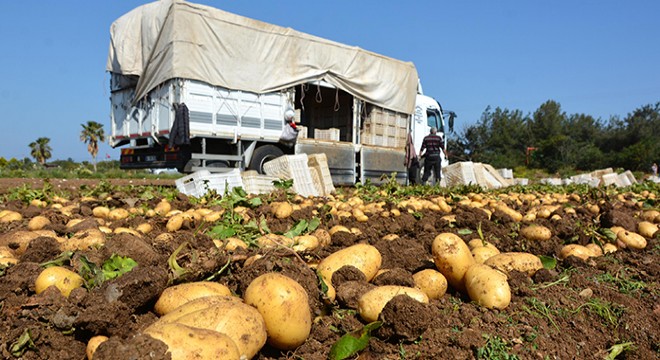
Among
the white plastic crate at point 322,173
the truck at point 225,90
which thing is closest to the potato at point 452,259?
the white plastic crate at point 322,173

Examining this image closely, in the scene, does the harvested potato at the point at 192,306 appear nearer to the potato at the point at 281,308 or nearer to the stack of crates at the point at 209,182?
the potato at the point at 281,308

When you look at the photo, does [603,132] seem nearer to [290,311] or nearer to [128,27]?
[128,27]

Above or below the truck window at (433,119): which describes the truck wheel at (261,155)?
below

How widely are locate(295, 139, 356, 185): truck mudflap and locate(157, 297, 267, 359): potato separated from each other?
39.5ft

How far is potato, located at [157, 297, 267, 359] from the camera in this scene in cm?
195

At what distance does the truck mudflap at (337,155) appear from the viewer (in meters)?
14.4

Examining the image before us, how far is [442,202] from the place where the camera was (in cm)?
686

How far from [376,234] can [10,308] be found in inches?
119

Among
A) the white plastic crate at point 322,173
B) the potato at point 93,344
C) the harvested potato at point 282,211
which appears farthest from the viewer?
the white plastic crate at point 322,173

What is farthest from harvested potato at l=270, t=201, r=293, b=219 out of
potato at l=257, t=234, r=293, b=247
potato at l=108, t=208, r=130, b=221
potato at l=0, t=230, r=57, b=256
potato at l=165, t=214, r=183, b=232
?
potato at l=0, t=230, r=57, b=256

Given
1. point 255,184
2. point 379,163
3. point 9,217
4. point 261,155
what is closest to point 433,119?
point 379,163

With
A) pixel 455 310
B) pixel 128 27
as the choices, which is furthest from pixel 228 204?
pixel 128 27

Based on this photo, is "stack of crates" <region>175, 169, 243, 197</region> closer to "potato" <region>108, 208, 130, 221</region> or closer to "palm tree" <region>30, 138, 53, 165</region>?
"potato" <region>108, 208, 130, 221</region>

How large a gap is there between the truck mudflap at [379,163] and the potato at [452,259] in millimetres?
12565
